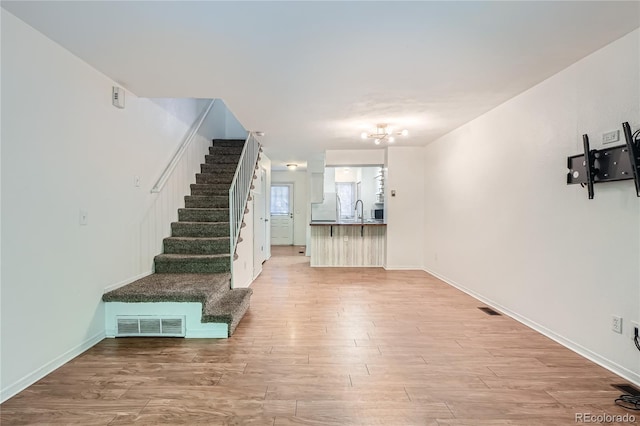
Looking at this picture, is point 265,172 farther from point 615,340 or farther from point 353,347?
point 615,340

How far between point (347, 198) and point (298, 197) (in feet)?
5.34

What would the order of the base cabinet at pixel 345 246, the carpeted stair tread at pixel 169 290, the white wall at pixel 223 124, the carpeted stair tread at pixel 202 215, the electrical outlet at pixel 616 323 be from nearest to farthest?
the electrical outlet at pixel 616 323
the carpeted stair tread at pixel 169 290
the carpeted stair tread at pixel 202 215
the white wall at pixel 223 124
the base cabinet at pixel 345 246

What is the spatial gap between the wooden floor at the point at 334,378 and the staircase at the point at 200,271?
0.73 feet

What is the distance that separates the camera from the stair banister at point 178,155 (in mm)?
3711

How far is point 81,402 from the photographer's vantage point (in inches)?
73.5

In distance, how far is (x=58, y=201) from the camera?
2.27m

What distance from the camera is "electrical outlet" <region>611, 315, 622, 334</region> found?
2.16 m

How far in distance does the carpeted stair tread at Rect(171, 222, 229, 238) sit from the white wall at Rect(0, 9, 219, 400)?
76cm

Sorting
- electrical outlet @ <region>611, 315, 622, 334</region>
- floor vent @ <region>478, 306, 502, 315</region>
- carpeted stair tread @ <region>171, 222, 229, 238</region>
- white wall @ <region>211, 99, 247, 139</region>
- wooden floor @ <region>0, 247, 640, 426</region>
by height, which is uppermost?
white wall @ <region>211, 99, 247, 139</region>

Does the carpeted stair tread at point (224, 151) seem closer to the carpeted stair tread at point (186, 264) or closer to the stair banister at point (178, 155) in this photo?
the stair banister at point (178, 155)

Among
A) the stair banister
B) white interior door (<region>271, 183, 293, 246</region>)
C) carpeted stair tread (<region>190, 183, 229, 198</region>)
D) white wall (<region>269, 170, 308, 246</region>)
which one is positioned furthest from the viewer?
white interior door (<region>271, 183, 293, 246</region>)

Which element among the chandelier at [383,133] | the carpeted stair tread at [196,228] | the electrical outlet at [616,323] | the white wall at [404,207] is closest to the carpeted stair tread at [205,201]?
the carpeted stair tread at [196,228]

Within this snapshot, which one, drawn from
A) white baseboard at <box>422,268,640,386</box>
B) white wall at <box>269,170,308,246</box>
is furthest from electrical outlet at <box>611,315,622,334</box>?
white wall at <box>269,170,308,246</box>

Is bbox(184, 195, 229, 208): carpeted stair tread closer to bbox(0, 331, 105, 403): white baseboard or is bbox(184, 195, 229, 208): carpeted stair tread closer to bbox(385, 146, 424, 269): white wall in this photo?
bbox(0, 331, 105, 403): white baseboard
